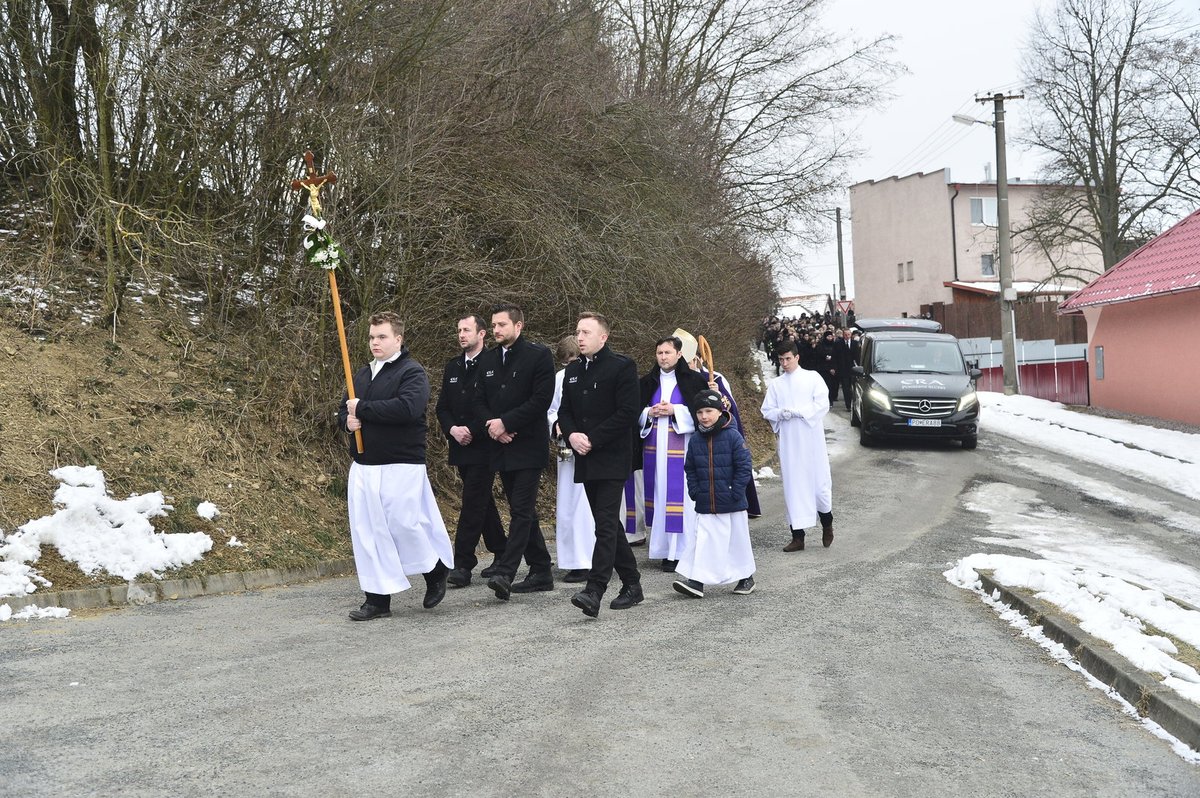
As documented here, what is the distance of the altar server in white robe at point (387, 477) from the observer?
8.28 metres

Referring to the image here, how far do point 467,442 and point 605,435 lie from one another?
1271 mm

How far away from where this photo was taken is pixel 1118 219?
41.1 m

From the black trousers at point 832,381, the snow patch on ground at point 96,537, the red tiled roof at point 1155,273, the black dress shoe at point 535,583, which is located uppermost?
the red tiled roof at point 1155,273

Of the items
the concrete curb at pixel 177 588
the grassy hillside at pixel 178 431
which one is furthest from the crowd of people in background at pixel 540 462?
the grassy hillside at pixel 178 431

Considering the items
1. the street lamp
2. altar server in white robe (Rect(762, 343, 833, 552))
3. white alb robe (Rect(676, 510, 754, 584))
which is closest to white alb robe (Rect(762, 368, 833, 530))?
altar server in white robe (Rect(762, 343, 833, 552))

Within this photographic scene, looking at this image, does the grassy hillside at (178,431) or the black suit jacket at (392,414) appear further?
the grassy hillside at (178,431)

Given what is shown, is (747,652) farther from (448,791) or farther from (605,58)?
(605,58)

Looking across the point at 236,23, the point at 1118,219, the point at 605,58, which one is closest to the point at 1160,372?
the point at 605,58

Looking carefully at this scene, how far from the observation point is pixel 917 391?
21500 mm

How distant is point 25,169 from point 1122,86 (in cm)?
3650

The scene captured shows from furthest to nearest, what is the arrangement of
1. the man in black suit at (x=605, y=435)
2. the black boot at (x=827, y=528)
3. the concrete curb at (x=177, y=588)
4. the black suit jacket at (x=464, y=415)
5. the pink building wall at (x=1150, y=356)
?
the pink building wall at (x=1150, y=356), the black boot at (x=827, y=528), the black suit jacket at (x=464, y=415), the concrete curb at (x=177, y=588), the man in black suit at (x=605, y=435)

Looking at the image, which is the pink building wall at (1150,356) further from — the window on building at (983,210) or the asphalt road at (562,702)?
the window on building at (983,210)

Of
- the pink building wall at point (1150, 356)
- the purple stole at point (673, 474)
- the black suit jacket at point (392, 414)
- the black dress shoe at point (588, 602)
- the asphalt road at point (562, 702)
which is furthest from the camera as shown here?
the pink building wall at point (1150, 356)

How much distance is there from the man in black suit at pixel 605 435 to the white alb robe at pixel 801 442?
3.53 m
